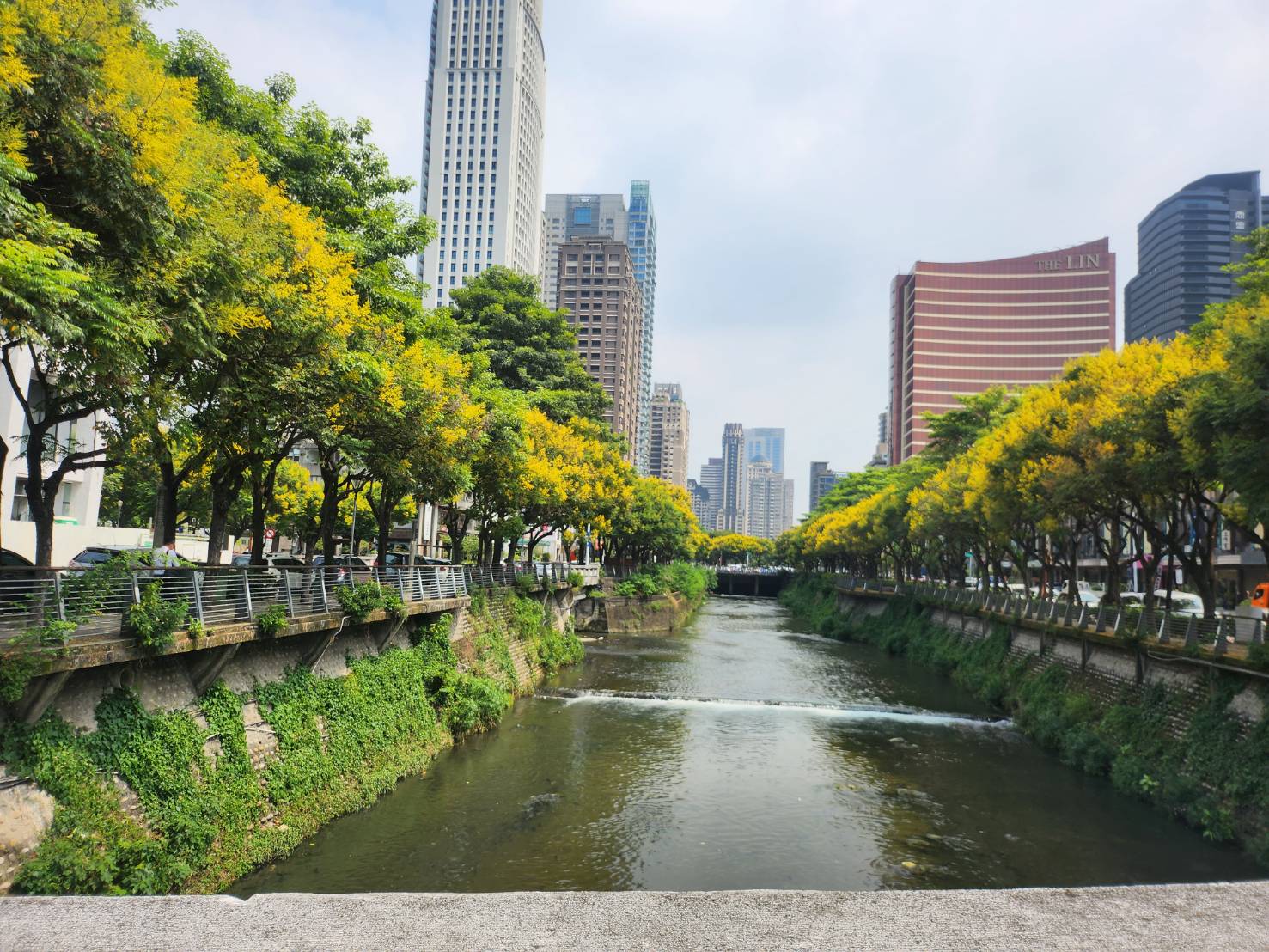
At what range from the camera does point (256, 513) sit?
20.7 m

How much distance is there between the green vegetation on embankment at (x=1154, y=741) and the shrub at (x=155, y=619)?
1982cm

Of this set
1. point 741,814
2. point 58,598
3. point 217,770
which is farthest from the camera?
point 741,814

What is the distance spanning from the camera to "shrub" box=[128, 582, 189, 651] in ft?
37.9

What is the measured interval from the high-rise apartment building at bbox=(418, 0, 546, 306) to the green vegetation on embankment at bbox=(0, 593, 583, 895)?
133m

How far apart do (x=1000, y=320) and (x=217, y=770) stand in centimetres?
16281

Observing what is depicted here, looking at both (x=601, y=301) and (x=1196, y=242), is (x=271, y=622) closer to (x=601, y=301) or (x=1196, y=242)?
(x=601, y=301)

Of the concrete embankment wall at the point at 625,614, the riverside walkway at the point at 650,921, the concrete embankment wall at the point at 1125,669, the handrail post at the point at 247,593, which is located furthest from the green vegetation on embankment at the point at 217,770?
the concrete embankment wall at the point at 625,614

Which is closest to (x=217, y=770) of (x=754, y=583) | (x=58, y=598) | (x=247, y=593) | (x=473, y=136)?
(x=247, y=593)

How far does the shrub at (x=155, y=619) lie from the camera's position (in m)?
11.6

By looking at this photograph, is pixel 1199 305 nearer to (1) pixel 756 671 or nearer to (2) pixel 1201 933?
(1) pixel 756 671

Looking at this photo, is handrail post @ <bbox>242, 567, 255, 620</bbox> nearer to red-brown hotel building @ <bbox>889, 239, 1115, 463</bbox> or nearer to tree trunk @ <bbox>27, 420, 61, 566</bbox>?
tree trunk @ <bbox>27, 420, 61, 566</bbox>

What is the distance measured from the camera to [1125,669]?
25.0m

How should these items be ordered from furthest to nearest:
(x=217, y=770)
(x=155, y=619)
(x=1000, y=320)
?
(x=1000, y=320) < (x=217, y=770) < (x=155, y=619)

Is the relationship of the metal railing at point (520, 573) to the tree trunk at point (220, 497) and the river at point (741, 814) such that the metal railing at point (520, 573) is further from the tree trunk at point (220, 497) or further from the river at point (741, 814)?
the tree trunk at point (220, 497)
